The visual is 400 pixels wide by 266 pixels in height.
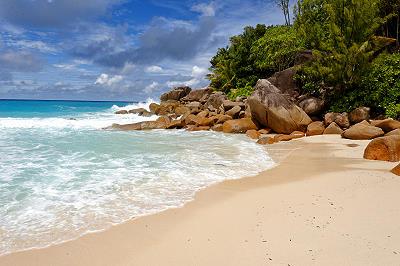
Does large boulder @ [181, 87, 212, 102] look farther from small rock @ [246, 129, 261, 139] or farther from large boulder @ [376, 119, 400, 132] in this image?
large boulder @ [376, 119, 400, 132]

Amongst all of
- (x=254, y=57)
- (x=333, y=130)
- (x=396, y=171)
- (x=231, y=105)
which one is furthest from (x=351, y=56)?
(x=254, y=57)

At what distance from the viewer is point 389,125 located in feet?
43.8

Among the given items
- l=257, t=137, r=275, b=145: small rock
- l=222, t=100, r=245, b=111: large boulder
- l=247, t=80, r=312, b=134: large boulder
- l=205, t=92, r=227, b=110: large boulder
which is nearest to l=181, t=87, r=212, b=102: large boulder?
l=205, t=92, r=227, b=110: large boulder

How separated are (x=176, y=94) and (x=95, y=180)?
33.3 metres

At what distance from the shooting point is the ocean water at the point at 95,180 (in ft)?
17.0

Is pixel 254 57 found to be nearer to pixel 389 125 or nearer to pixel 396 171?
pixel 389 125

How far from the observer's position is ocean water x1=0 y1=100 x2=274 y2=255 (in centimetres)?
519

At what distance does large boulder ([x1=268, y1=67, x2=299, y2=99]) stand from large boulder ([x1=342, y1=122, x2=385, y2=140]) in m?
7.36

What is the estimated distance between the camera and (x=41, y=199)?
20.8 feet

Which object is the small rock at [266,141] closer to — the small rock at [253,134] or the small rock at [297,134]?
the small rock at [297,134]

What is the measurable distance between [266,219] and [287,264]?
1416 mm

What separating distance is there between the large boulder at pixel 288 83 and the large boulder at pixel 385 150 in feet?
38.3

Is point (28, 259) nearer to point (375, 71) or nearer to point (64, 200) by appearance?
point (64, 200)

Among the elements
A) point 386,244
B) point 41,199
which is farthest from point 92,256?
point 386,244
